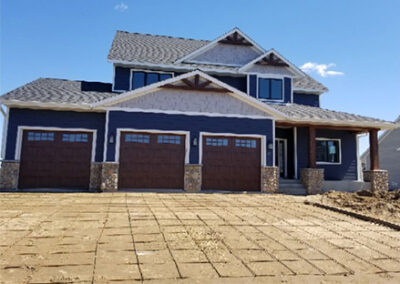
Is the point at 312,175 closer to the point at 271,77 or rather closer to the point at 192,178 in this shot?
the point at 192,178

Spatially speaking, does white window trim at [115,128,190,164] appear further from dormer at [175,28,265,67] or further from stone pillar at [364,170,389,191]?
stone pillar at [364,170,389,191]

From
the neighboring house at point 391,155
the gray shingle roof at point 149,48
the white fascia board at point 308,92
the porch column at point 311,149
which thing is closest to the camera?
the porch column at point 311,149

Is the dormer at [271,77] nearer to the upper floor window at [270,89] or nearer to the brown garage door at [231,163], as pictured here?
the upper floor window at [270,89]

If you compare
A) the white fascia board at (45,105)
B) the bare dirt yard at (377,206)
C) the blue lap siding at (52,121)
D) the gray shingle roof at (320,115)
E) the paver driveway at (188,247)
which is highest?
the gray shingle roof at (320,115)

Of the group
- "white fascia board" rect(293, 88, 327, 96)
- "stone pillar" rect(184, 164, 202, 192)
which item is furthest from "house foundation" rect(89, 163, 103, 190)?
"white fascia board" rect(293, 88, 327, 96)

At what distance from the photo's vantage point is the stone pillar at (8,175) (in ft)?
A: 39.5

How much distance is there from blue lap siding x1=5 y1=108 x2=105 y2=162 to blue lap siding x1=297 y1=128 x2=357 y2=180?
10.6m

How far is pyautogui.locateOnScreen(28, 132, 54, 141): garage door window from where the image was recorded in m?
12.6

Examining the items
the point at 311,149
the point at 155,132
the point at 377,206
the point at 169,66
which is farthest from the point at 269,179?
the point at 169,66

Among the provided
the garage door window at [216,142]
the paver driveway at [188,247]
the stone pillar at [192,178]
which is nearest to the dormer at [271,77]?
the garage door window at [216,142]

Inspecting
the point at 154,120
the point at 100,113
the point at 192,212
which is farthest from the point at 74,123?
the point at 192,212

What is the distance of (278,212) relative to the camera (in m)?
8.12

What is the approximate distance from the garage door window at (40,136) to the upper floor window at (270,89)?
37.0 ft

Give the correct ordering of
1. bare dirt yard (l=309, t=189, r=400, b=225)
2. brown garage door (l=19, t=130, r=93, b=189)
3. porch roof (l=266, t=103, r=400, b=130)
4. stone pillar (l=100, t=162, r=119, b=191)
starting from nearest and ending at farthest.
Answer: bare dirt yard (l=309, t=189, r=400, b=225) → stone pillar (l=100, t=162, r=119, b=191) → brown garage door (l=19, t=130, r=93, b=189) → porch roof (l=266, t=103, r=400, b=130)
